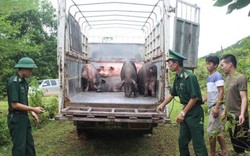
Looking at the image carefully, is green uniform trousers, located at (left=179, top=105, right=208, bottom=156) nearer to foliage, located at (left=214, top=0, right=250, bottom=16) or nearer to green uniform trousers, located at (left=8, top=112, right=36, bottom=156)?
green uniform trousers, located at (left=8, top=112, right=36, bottom=156)

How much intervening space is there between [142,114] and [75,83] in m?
2.25

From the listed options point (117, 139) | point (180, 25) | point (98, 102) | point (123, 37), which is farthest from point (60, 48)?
point (123, 37)

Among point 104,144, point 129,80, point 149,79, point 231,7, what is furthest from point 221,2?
point 104,144

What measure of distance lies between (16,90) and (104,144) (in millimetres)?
2602

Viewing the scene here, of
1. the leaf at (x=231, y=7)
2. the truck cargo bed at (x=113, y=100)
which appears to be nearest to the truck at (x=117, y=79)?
the truck cargo bed at (x=113, y=100)

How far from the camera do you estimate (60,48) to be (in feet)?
16.2

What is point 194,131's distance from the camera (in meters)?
4.13

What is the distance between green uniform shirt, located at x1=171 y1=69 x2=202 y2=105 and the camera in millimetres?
4106

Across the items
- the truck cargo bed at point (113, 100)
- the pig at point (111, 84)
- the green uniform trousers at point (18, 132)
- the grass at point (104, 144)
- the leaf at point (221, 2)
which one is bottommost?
the grass at point (104, 144)

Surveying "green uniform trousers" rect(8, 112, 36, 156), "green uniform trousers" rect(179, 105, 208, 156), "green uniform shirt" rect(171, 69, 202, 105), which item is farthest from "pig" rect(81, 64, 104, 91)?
"green uniform trousers" rect(179, 105, 208, 156)

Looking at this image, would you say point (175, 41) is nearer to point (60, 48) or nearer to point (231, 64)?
point (231, 64)

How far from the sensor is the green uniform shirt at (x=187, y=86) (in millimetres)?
4106

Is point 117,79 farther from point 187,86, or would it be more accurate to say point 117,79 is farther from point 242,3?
point 242,3

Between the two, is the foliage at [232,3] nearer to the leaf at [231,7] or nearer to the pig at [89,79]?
the leaf at [231,7]
